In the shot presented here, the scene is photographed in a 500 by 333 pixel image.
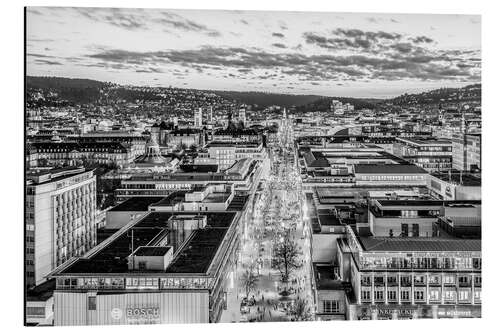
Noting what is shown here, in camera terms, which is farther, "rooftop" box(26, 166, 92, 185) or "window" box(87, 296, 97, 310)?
"rooftop" box(26, 166, 92, 185)

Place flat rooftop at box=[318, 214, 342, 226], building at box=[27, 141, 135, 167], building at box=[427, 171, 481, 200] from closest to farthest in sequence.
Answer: flat rooftop at box=[318, 214, 342, 226] → building at box=[427, 171, 481, 200] → building at box=[27, 141, 135, 167]

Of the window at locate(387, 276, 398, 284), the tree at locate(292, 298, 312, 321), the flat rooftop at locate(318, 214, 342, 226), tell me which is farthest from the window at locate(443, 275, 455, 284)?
the flat rooftop at locate(318, 214, 342, 226)

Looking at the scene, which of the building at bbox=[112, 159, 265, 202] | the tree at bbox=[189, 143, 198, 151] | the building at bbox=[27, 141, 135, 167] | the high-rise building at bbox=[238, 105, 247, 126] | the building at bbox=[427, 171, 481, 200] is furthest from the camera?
Answer: the tree at bbox=[189, 143, 198, 151]

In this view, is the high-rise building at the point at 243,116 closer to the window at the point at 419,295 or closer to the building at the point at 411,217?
the building at the point at 411,217

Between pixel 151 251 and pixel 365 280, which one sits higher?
pixel 151 251

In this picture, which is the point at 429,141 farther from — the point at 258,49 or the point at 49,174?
the point at 49,174

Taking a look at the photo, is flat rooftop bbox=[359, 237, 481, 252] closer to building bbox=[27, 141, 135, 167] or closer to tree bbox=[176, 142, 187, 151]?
building bbox=[27, 141, 135, 167]

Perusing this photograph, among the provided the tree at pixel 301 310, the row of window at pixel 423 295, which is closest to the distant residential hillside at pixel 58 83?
the tree at pixel 301 310

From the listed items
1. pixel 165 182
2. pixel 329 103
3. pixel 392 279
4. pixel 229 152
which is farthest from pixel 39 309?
pixel 229 152
